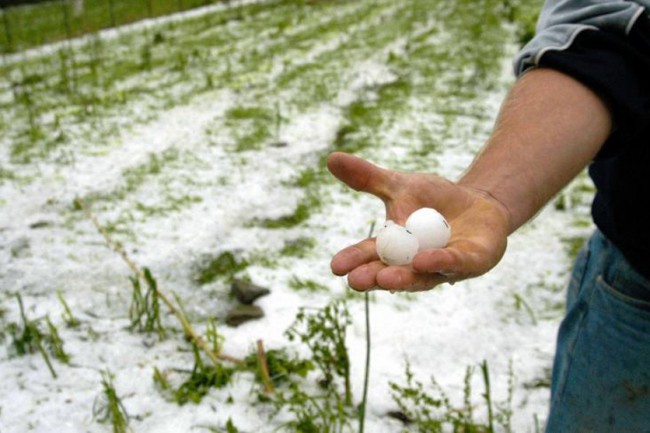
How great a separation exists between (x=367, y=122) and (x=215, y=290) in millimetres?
2404

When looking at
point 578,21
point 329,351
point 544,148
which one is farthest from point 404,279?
point 329,351

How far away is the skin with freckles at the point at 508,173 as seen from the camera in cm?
138

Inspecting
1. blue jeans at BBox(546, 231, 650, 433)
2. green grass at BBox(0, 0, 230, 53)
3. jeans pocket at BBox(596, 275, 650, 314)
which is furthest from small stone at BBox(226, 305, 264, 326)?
green grass at BBox(0, 0, 230, 53)

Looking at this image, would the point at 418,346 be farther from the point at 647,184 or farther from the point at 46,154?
the point at 46,154

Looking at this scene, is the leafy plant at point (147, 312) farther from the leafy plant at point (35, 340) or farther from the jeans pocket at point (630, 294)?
the jeans pocket at point (630, 294)

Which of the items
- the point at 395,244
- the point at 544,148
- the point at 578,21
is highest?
the point at 578,21

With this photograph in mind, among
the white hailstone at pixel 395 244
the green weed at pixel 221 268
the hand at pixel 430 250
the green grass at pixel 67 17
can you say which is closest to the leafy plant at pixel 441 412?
the white hailstone at pixel 395 244

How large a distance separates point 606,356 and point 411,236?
0.66 m

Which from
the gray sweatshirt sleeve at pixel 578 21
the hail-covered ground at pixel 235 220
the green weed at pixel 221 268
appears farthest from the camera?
the green weed at pixel 221 268

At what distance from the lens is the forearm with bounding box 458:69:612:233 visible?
1.43m

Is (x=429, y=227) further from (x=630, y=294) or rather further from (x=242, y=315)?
(x=242, y=315)


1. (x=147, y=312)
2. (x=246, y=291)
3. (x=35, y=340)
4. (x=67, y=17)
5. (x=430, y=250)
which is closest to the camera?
(x=430, y=250)

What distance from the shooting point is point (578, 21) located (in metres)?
1.54

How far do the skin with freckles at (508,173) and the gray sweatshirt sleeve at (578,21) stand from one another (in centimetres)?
6
